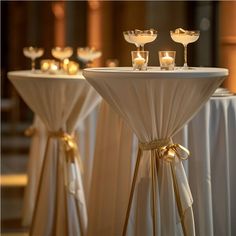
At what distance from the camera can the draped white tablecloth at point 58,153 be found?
278 cm

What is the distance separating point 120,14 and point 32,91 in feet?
15.4

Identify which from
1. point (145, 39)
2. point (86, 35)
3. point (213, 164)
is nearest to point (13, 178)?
point (213, 164)

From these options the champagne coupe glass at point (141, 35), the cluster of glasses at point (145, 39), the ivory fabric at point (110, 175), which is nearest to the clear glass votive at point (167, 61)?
the cluster of glasses at point (145, 39)

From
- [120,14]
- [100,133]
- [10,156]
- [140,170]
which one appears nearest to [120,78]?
[140,170]

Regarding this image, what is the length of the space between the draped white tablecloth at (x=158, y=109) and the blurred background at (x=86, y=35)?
1.60 meters

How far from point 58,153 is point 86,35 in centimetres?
548

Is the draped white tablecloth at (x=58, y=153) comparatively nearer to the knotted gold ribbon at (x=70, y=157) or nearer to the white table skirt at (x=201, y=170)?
the knotted gold ribbon at (x=70, y=157)

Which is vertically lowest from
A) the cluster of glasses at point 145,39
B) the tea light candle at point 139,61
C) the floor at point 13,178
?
the floor at point 13,178

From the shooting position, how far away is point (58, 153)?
9.59 ft

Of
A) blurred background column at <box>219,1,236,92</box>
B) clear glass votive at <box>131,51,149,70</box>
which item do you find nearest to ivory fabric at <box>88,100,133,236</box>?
clear glass votive at <box>131,51,149,70</box>

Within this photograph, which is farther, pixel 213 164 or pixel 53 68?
pixel 53 68

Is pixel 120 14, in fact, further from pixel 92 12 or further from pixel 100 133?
pixel 100 133

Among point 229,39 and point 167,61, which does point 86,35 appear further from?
point 167,61

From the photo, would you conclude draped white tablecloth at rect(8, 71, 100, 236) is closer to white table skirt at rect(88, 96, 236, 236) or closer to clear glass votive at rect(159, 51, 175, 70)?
white table skirt at rect(88, 96, 236, 236)
